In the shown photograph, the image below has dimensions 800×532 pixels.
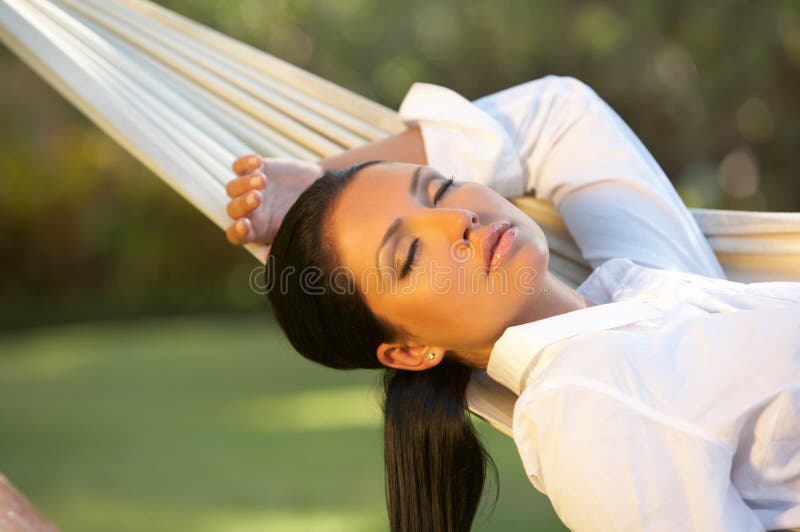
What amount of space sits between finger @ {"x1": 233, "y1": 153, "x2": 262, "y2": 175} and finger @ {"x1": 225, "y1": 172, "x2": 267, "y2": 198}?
1.6 inches

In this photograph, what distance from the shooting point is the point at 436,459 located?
1808 millimetres

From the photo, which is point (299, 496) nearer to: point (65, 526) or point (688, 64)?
point (65, 526)

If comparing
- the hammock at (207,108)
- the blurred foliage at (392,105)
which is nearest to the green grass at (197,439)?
the blurred foliage at (392,105)

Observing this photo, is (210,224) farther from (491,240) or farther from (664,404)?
(664,404)

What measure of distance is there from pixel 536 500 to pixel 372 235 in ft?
9.49

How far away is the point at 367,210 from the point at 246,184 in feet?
1.34

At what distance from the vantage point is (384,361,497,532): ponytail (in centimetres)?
180

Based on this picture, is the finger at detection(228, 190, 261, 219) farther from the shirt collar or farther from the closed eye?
the shirt collar

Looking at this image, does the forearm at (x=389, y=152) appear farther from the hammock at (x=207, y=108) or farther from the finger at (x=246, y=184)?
the finger at (x=246, y=184)

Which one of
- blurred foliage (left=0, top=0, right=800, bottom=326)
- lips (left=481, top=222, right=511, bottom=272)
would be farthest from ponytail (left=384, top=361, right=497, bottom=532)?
blurred foliage (left=0, top=0, right=800, bottom=326)

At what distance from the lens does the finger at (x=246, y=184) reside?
208cm

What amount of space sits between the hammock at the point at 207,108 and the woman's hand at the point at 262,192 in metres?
0.05

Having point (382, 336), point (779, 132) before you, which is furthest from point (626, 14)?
point (382, 336)

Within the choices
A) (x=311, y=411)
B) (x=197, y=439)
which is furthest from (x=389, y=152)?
(x=311, y=411)
